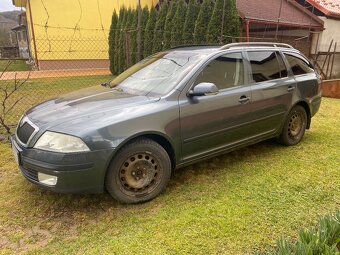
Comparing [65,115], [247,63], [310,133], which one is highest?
[247,63]

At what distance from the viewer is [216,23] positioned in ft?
36.0

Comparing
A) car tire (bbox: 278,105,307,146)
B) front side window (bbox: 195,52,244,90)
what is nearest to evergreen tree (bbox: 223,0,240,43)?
car tire (bbox: 278,105,307,146)

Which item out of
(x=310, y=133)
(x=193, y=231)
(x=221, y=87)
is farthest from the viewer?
(x=310, y=133)

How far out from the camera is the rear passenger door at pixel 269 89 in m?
4.19

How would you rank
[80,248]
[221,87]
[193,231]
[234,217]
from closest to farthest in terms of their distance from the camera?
1. [80,248]
2. [193,231]
3. [234,217]
4. [221,87]

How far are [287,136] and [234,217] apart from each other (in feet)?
7.58

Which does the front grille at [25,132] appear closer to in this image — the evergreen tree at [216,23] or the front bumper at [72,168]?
the front bumper at [72,168]

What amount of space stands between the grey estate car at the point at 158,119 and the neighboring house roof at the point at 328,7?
11.2 metres

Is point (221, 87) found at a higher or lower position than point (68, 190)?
higher

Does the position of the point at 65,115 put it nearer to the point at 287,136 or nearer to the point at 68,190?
the point at 68,190

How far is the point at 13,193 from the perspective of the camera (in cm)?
355

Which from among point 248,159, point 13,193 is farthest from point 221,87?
point 13,193

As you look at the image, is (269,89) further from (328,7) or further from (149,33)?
(328,7)

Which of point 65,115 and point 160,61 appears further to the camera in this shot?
point 160,61
